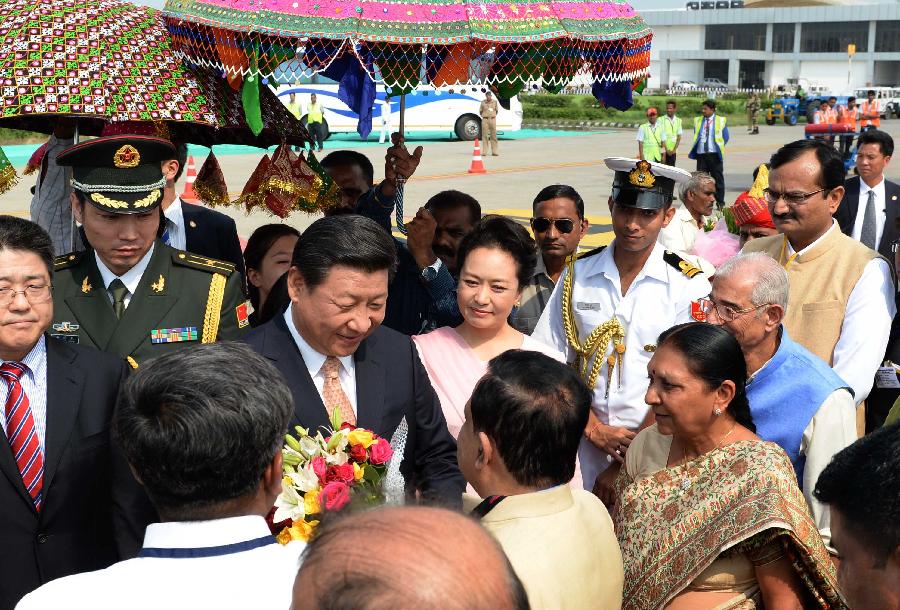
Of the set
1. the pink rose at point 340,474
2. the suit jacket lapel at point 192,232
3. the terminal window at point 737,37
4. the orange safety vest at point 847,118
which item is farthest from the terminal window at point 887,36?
the pink rose at point 340,474

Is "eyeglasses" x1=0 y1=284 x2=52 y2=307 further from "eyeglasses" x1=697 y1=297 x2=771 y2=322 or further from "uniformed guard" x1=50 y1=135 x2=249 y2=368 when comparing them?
"eyeglasses" x1=697 y1=297 x2=771 y2=322

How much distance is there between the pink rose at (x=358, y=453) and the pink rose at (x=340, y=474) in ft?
0.22

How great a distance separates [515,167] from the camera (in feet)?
78.4

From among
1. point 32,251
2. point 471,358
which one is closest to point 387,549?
point 32,251

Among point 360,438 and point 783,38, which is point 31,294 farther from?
point 783,38

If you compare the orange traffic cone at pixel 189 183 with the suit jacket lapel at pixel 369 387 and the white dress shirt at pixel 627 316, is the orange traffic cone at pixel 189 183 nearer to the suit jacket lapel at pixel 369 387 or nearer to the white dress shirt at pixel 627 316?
the white dress shirt at pixel 627 316

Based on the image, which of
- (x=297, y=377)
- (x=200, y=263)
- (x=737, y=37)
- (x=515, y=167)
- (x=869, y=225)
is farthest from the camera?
(x=737, y=37)

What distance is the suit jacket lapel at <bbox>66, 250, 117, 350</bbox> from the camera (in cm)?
346

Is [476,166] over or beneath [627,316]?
beneath

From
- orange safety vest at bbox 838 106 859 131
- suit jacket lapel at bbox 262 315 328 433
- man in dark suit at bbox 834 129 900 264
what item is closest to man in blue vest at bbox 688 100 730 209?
orange safety vest at bbox 838 106 859 131

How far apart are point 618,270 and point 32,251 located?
235cm

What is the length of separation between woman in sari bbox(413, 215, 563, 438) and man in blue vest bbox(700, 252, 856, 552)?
0.74 m

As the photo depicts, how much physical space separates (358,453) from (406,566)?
1.66 metres

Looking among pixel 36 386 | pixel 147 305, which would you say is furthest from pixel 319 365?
pixel 36 386
